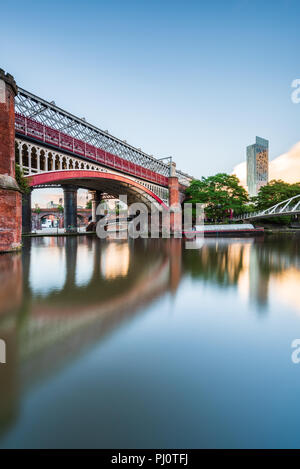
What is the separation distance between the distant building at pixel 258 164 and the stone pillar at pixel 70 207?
11621cm

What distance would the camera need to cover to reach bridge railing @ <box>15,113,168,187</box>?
1382 centimetres

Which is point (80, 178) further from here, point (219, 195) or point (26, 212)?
point (219, 195)

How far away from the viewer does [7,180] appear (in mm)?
10984

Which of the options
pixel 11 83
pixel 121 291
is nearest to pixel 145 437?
pixel 121 291

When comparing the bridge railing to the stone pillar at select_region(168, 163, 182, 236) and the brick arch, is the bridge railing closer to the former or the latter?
the brick arch

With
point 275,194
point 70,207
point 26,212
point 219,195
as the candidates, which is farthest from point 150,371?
point 275,194

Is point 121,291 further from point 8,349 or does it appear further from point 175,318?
point 8,349

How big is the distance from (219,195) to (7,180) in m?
29.6

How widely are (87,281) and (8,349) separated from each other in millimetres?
3411

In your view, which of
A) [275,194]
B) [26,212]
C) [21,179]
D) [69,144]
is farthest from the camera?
[275,194]

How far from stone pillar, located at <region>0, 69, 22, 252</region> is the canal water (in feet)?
24.5

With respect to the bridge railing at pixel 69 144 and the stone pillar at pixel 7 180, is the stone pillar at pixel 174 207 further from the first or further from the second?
the stone pillar at pixel 7 180

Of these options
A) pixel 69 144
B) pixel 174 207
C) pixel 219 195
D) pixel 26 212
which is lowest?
pixel 26 212

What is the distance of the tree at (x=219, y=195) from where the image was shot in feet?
114
